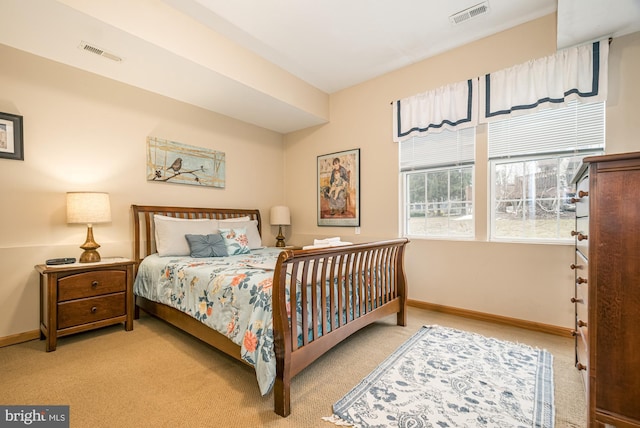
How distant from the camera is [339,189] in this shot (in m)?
4.20

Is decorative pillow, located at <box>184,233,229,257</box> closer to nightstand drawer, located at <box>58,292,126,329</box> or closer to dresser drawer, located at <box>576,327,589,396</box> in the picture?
nightstand drawer, located at <box>58,292,126,329</box>

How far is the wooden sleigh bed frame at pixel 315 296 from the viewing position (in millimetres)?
1613

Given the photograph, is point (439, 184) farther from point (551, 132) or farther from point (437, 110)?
point (551, 132)

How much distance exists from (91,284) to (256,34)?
285 cm

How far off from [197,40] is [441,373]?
3.46 m

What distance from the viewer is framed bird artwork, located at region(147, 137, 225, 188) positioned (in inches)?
134

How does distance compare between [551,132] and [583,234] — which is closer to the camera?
[583,234]

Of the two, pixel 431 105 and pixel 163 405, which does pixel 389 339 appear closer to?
pixel 163 405

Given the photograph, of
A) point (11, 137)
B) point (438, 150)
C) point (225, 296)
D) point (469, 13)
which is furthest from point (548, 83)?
point (11, 137)

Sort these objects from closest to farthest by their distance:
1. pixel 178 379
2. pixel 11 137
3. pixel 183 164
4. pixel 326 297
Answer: pixel 178 379
pixel 326 297
pixel 11 137
pixel 183 164

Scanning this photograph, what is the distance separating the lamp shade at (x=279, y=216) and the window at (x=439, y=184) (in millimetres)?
1848

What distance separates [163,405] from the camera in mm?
1657

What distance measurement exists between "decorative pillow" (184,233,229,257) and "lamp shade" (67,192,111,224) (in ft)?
2.76

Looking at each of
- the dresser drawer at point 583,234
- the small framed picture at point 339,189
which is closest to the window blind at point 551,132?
the dresser drawer at point 583,234
